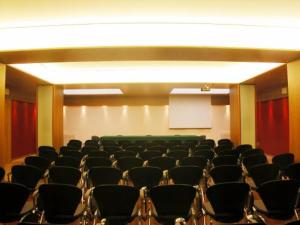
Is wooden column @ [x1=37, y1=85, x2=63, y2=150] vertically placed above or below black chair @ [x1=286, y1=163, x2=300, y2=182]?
above

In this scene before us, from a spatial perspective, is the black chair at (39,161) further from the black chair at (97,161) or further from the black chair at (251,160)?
the black chair at (251,160)

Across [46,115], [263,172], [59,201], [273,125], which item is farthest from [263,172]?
[273,125]

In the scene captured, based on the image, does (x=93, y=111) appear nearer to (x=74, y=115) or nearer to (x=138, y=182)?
(x=74, y=115)

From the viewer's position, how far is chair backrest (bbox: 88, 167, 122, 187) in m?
4.21

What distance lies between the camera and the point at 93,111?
1608cm

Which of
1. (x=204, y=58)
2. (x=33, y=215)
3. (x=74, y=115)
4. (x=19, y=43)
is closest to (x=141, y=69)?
(x=204, y=58)

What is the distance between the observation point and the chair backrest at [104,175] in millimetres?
4211

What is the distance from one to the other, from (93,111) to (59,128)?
534 cm

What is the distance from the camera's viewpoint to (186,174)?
171 inches

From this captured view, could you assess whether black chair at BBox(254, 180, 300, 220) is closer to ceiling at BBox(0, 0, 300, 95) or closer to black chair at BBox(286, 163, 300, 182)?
black chair at BBox(286, 163, 300, 182)

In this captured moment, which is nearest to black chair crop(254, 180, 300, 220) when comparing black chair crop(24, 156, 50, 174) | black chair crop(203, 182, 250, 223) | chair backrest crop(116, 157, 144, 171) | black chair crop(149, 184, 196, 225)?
black chair crop(203, 182, 250, 223)

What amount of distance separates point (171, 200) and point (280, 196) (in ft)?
4.36

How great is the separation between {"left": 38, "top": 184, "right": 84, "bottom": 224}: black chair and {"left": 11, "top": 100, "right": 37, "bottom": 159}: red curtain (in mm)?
10585

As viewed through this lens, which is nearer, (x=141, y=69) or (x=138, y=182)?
(x=138, y=182)
